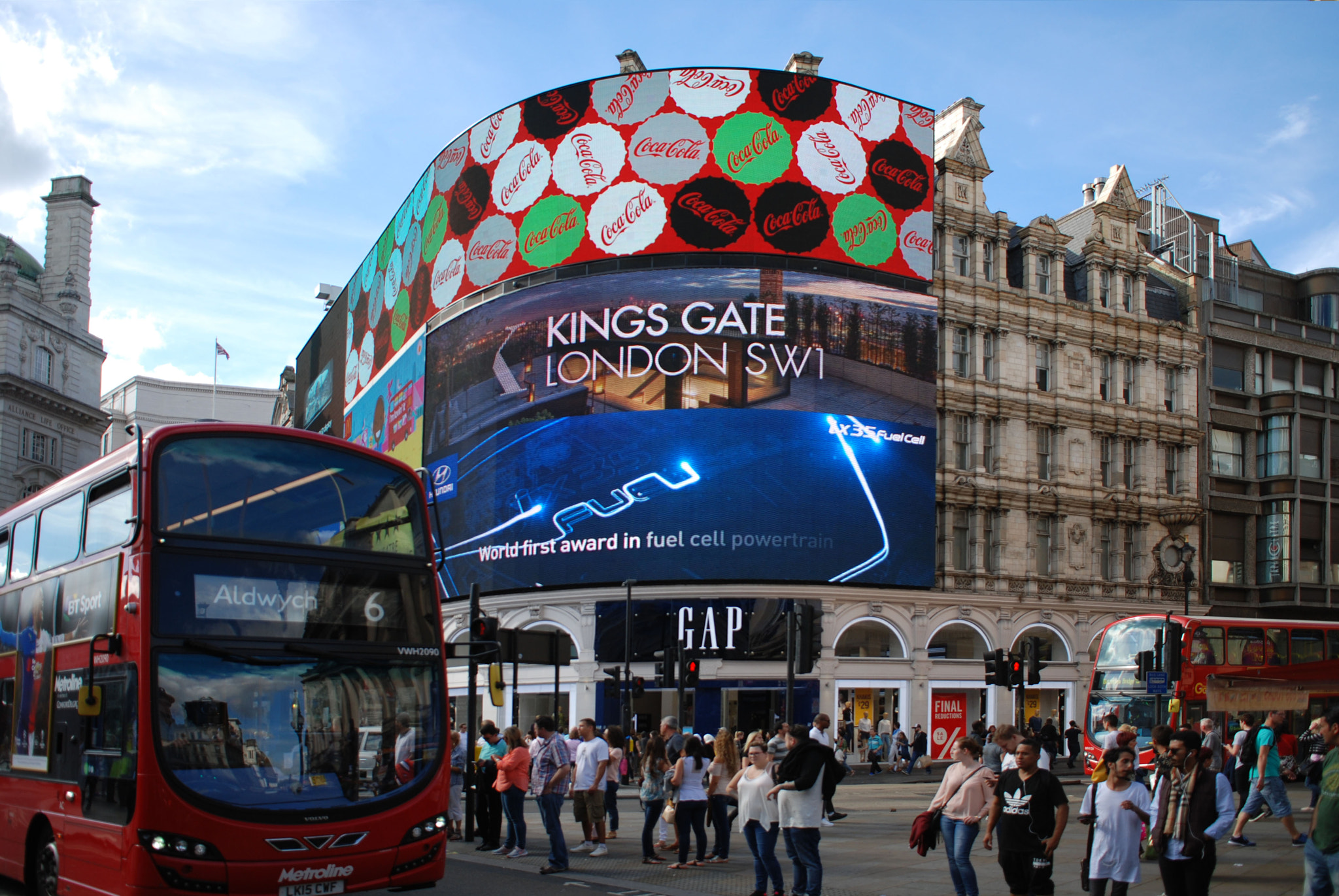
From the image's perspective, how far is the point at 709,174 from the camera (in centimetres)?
4131

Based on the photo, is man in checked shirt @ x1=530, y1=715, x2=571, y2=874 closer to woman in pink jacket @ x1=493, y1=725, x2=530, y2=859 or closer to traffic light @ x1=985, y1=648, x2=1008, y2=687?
woman in pink jacket @ x1=493, y1=725, x2=530, y2=859

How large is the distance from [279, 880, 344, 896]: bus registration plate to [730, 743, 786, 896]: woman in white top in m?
4.28

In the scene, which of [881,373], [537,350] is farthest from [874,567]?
[537,350]

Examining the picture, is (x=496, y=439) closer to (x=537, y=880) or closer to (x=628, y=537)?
(x=628, y=537)

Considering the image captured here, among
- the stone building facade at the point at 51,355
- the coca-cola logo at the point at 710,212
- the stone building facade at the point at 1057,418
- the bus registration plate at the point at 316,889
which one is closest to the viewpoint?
the bus registration plate at the point at 316,889

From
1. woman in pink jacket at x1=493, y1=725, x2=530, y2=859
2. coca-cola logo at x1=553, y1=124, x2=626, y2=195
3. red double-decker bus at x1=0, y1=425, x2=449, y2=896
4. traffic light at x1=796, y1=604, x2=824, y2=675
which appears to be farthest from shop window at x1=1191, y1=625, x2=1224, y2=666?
red double-decker bus at x1=0, y1=425, x2=449, y2=896

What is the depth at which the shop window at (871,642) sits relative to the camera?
4178 centimetres

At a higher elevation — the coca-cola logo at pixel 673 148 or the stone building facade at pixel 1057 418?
the coca-cola logo at pixel 673 148

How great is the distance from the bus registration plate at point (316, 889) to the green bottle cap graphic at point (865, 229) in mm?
34321

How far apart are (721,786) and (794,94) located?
104 feet

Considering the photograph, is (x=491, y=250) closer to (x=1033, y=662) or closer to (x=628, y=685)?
(x=628, y=685)

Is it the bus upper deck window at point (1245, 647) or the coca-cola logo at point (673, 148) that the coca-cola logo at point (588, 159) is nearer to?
the coca-cola logo at point (673, 148)

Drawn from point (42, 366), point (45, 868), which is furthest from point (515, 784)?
point (42, 366)

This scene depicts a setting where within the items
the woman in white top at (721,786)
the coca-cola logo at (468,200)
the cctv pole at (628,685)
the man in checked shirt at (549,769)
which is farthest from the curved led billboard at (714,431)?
the man in checked shirt at (549,769)
